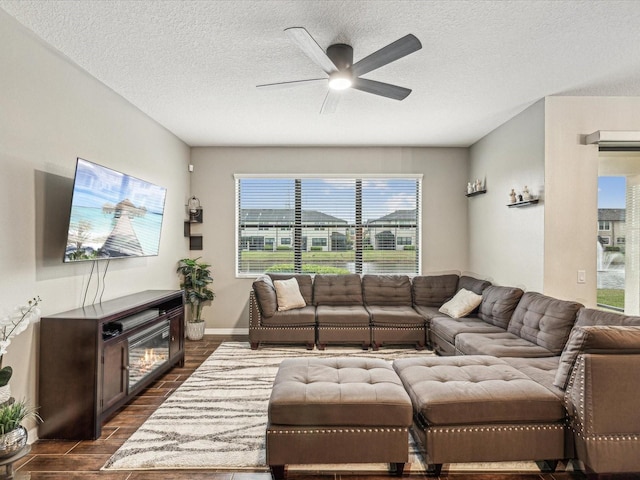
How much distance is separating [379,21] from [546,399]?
246 cm

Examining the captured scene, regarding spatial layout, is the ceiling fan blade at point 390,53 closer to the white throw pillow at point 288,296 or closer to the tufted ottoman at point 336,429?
the tufted ottoman at point 336,429

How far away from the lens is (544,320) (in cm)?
316

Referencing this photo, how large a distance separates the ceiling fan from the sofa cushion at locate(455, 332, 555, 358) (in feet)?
7.10

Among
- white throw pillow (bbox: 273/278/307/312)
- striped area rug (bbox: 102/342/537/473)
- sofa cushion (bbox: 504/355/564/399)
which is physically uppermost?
white throw pillow (bbox: 273/278/307/312)

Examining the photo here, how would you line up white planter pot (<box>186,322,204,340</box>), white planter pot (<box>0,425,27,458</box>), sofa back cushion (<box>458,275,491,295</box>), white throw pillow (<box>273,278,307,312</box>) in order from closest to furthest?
white planter pot (<box>0,425,27,458</box>) < sofa back cushion (<box>458,275,491,295</box>) < white throw pillow (<box>273,278,307,312</box>) < white planter pot (<box>186,322,204,340</box>)

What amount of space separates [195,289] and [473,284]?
147 inches

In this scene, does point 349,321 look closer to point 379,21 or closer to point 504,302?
point 504,302

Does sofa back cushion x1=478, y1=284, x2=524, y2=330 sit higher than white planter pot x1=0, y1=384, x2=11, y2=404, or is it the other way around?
sofa back cushion x1=478, y1=284, x2=524, y2=330

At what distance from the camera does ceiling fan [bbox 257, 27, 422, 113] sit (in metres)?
2.21

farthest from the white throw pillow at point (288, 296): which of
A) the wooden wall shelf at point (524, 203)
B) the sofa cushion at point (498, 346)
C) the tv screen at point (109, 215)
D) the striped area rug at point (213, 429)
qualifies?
the wooden wall shelf at point (524, 203)

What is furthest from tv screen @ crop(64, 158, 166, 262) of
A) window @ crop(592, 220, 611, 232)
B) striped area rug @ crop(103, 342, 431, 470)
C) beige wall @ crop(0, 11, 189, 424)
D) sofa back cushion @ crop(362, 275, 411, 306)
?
window @ crop(592, 220, 611, 232)

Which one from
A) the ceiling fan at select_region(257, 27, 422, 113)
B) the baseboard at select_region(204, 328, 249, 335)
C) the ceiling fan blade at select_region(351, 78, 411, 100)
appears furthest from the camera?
the baseboard at select_region(204, 328, 249, 335)

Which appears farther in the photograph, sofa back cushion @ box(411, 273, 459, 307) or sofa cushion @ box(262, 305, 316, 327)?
sofa back cushion @ box(411, 273, 459, 307)

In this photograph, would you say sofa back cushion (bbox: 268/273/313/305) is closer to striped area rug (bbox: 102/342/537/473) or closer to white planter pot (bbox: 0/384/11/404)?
striped area rug (bbox: 102/342/537/473)
